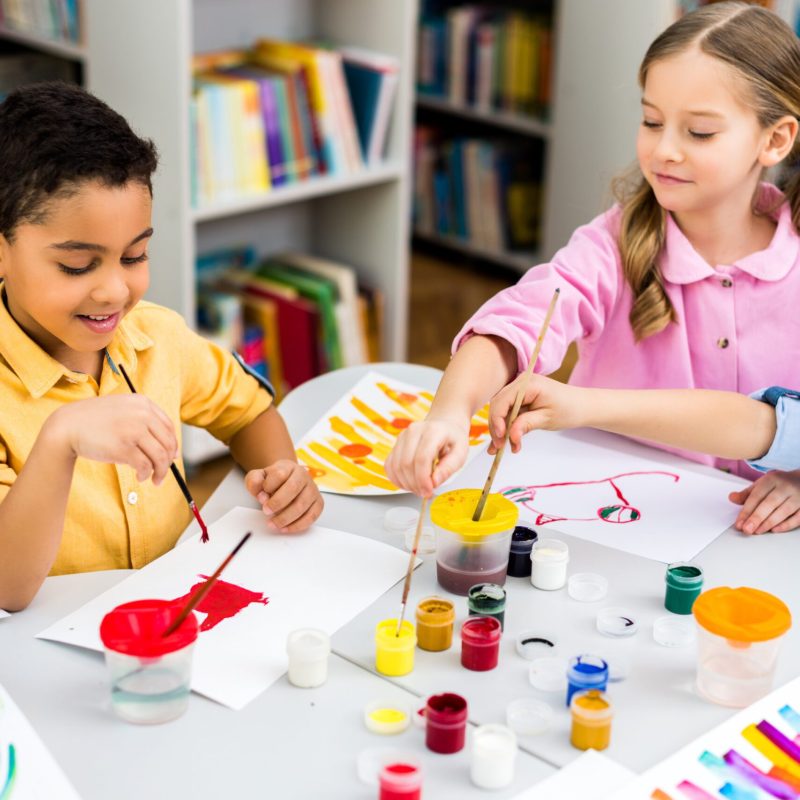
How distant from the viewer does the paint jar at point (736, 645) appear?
1011 millimetres

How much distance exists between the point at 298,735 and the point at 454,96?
3.35 m

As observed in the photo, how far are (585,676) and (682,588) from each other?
0.19 metres

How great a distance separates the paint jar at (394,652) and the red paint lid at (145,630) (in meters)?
0.16

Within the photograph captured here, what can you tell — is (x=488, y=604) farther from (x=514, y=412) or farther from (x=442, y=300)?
(x=442, y=300)

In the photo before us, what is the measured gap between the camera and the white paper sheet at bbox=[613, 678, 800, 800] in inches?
36.0

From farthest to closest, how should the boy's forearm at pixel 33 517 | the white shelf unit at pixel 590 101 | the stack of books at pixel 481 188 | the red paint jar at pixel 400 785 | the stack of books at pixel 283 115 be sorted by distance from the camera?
the stack of books at pixel 481 188, the white shelf unit at pixel 590 101, the stack of books at pixel 283 115, the boy's forearm at pixel 33 517, the red paint jar at pixel 400 785

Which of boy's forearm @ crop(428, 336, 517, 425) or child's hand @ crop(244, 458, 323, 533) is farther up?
A: boy's forearm @ crop(428, 336, 517, 425)

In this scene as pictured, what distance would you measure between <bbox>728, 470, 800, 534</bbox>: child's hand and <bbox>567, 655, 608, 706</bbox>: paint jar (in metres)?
0.38

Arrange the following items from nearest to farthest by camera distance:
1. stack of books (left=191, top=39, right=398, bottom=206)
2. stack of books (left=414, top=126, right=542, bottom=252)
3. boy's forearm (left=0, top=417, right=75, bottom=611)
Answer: boy's forearm (left=0, top=417, right=75, bottom=611) → stack of books (left=191, top=39, right=398, bottom=206) → stack of books (left=414, top=126, right=542, bottom=252)

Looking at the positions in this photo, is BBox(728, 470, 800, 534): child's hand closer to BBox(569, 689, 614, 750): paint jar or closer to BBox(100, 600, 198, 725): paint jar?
BBox(569, 689, 614, 750): paint jar

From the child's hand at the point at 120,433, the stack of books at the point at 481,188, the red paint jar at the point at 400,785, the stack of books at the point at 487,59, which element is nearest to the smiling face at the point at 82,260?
the child's hand at the point at 120,433

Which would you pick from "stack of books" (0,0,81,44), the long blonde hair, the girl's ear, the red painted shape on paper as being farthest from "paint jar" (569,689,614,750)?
"stack of books" (0,0,81,44)

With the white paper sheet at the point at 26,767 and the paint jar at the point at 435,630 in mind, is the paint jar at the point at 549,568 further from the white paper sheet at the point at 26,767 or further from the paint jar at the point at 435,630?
the white paper sheet at the point at 26,767

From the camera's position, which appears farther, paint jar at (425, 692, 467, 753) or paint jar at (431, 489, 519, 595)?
paint jar at (431, 489, 519, 595)
